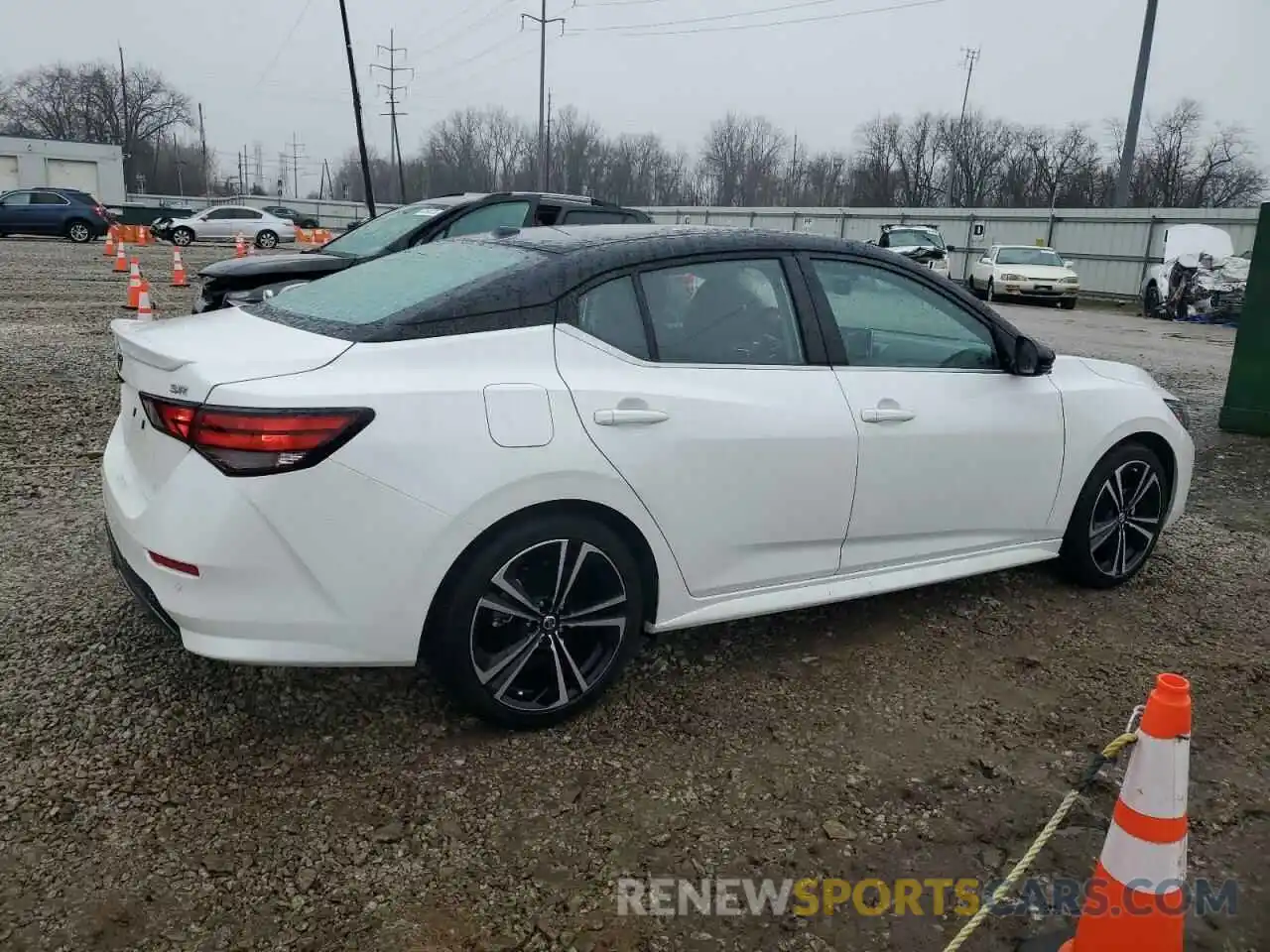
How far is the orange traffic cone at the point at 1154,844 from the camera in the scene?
2010 mm

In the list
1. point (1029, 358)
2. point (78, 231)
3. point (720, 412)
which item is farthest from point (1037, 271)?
point (78, 231)

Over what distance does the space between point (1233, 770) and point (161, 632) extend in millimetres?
3617

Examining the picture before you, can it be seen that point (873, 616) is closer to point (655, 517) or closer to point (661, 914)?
point (655, 517)

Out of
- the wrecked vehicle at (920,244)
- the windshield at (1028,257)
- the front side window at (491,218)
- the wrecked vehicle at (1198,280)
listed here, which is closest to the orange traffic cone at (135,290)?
the front side window at (491,218)

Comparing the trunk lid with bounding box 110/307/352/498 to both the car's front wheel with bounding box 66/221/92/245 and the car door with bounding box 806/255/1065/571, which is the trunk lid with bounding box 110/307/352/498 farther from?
the car's front wheel with bounding box 66/221/92/245

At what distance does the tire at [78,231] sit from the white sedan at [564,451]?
3012cm

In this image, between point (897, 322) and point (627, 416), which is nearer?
point (627, 416)

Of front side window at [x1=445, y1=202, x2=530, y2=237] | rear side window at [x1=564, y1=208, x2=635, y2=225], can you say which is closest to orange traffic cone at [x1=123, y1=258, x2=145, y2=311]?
front side window at [x1=445, y1=202, x2=530, y2=237]

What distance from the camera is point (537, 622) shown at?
290 centimetres

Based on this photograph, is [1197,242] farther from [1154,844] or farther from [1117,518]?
[1154,844]

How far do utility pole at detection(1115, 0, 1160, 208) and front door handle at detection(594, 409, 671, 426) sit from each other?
31086mm

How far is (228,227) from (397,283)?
33788 mm

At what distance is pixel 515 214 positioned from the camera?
8828 millimetres

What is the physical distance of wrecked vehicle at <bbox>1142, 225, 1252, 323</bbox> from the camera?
66.6ft
